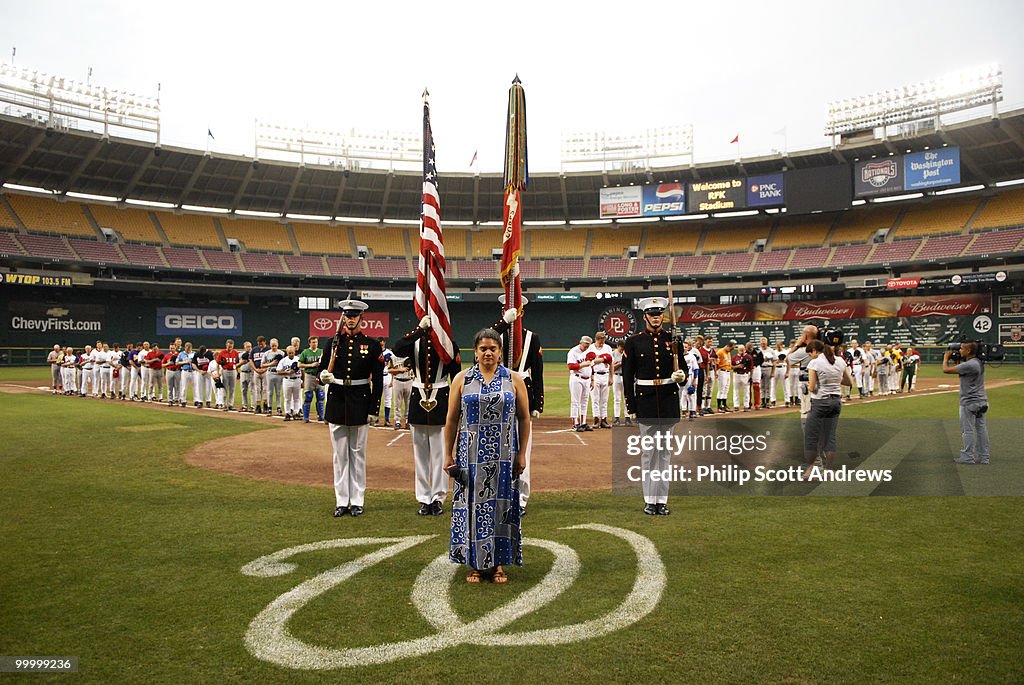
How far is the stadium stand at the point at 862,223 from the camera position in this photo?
44906 mm

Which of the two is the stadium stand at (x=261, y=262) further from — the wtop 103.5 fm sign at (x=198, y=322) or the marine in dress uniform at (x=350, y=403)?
the marine in dress uniform at (x=350, y=403)

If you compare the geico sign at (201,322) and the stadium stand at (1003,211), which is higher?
the stadium stand at (1003,211)

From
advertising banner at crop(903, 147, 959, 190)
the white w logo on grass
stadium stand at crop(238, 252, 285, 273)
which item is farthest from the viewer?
stadium stand at crop(238, 252, 285, 273)

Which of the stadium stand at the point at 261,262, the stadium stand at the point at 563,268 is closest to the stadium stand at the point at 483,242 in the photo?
the stadium stand at the point at 563,268

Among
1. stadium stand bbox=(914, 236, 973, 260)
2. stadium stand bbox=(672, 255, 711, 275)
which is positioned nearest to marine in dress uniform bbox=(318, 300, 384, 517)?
stadium stand bbox=(672, 255, 711, 275)

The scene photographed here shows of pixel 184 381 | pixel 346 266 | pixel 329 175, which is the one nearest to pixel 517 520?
pixel 184 381

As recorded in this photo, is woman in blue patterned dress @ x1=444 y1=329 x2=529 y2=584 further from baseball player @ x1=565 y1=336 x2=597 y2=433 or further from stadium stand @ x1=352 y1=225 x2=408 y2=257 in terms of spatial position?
stadium stand @ x1=352 y1=225 x2=408 y2=257

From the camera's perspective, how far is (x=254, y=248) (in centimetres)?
4688

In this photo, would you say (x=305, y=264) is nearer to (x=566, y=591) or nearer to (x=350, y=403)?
(x=350, y=403)

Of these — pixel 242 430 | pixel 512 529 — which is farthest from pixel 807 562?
pixel 242 430

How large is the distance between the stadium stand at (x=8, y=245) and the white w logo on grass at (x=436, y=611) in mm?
41861

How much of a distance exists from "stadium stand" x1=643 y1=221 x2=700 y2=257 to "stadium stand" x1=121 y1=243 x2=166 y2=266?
115ft

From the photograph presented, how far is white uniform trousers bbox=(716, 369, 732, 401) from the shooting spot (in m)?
18.7

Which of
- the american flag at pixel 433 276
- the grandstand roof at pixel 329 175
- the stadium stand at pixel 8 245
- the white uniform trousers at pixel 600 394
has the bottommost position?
the white uniform trousers at pixel 600 394
